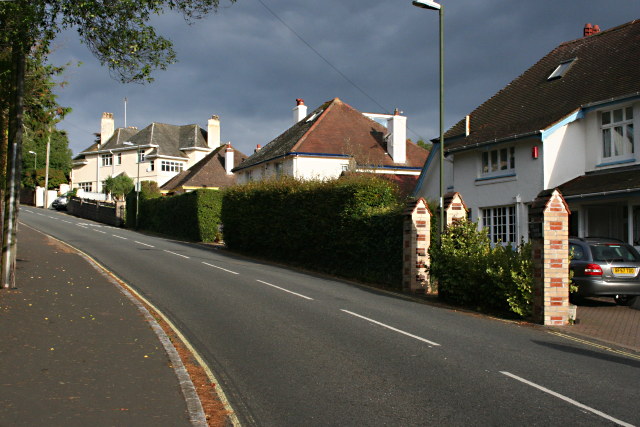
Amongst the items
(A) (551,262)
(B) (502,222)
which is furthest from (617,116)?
(A) (551,262)

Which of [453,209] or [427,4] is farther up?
[427,4]

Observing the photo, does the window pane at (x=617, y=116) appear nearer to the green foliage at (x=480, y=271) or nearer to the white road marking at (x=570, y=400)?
the green foliage at (x=480, y=271)

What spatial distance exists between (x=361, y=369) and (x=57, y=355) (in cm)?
393

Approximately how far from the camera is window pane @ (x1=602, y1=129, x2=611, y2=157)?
21234 millimetres

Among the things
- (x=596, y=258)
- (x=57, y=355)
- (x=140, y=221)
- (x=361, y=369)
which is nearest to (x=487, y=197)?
(x=596, y=258)

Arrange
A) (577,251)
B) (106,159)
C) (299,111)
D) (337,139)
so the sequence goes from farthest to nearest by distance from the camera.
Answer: (106,159) → (299,111) → (337,139) → (577,251)

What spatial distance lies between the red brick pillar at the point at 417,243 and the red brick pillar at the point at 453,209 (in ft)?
2.35

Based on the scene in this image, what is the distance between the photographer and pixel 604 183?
64.5ft

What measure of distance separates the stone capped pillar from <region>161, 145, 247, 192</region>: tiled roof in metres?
45.2

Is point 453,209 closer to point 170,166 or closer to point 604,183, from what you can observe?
point 604,183

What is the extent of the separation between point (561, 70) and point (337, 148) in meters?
18.2

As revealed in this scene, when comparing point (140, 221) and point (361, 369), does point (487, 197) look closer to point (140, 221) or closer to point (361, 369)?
point (361, 369)

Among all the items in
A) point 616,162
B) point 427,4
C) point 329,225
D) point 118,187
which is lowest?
point 329,225

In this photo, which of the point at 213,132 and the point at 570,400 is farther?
the point at 213,132
